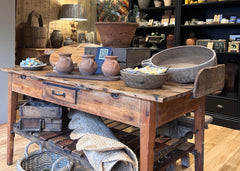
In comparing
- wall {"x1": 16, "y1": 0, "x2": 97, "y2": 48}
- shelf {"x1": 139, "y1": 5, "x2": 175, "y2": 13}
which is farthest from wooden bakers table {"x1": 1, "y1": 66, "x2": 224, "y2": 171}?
shelf {"x1": 139, "y1": 5, "x2": 175, "y2": 13}

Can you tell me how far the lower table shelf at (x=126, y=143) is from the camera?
159 cm

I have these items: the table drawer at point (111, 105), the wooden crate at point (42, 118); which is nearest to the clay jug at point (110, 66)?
the table drawer at point (111, 105)

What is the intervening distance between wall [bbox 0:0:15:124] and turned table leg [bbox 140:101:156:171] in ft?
7.85

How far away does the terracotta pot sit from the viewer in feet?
6.46

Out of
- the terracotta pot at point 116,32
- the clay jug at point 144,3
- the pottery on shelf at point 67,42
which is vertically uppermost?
the clay jug at point 144,3

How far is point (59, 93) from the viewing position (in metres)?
1.72

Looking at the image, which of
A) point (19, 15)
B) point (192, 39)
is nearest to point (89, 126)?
point (192, 39)

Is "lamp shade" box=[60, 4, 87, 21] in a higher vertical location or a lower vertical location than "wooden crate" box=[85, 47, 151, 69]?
higher

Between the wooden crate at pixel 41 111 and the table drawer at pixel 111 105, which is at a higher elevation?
the table drawer at pixel 111 105

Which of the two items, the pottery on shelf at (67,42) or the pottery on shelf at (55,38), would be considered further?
the pottery on shelf at (67,42)

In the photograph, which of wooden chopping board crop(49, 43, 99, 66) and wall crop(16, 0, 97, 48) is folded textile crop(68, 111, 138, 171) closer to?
wooden chopping board crop(49, 43, 99, 66)

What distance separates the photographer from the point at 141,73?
1.40m

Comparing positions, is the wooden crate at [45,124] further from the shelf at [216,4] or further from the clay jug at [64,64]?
the shelf at [216,4]

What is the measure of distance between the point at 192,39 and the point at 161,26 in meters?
0.56
